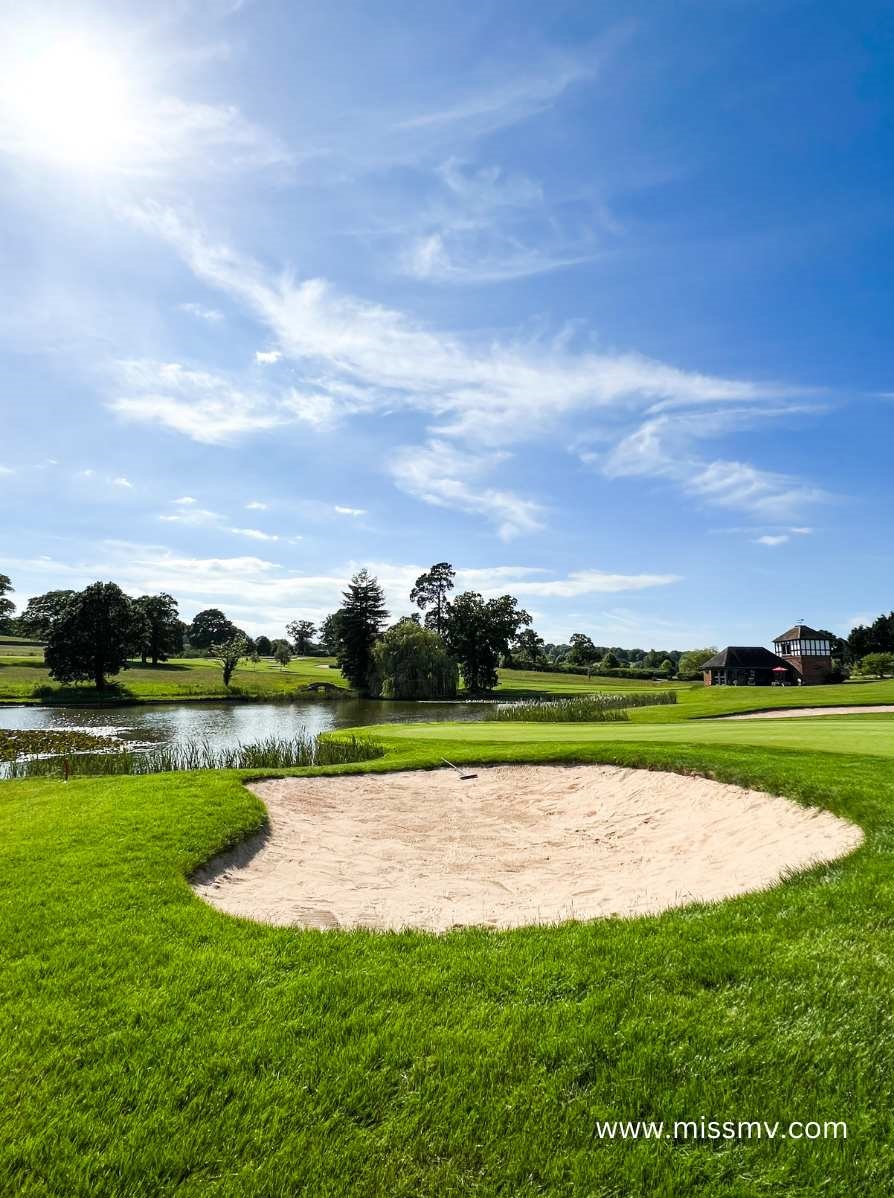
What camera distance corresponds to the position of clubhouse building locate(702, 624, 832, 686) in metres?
73.7

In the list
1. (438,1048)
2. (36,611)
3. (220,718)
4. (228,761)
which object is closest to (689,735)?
(228,761)

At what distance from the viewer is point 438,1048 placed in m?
3.64

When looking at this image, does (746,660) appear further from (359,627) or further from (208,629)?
(208,629)

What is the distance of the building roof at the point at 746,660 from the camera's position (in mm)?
75312

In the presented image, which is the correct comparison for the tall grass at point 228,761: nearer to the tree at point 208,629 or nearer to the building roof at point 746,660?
the building roof at point 746,660

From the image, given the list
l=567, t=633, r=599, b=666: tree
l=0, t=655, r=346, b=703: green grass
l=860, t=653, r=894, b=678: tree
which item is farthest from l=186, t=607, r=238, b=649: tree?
l=860, t=653, r=894, b=678: tree

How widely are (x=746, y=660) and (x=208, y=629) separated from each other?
4277 inches

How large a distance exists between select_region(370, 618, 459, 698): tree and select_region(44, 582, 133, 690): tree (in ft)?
72.2

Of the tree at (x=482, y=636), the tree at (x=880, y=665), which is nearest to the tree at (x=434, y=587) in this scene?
the tree at (x=482, y=636)

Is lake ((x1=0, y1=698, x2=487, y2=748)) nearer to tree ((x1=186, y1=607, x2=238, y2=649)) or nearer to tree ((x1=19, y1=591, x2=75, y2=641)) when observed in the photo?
tree ((x1=19, y1=591, x2=75, y2=641))

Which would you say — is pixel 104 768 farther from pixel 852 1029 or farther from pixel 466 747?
pixel 852 1029

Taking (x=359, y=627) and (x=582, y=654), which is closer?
(x=359, y=627)

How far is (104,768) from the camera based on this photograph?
1761cm

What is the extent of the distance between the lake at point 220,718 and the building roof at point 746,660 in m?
36.3
